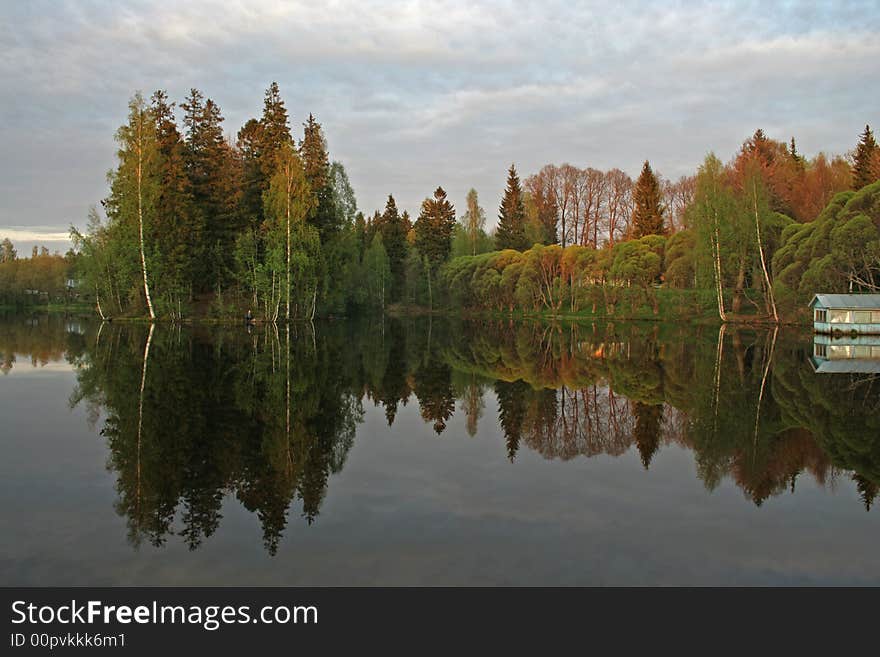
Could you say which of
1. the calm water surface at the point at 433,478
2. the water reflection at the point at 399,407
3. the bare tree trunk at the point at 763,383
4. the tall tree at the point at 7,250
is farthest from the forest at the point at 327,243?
the tall tree at the point at 7,250

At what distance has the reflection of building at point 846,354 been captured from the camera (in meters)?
20.4

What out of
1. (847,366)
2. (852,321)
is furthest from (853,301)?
(847,366)

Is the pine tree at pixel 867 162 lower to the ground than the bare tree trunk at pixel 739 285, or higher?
higher

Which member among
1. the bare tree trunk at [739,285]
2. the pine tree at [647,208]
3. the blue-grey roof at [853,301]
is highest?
the pine tree at [647,208]

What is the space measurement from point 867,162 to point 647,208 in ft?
64.1

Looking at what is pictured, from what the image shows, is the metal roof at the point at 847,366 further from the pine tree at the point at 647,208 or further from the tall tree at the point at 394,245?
the tall tree at the point at 394,245

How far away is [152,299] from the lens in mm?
43750

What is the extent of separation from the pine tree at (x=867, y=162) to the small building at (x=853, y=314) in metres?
23.3

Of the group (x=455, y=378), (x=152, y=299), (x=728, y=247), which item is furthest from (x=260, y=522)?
(x=728, y=247)

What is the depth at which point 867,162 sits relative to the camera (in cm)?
5462

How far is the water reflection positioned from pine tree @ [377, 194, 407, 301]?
54.4 meters
